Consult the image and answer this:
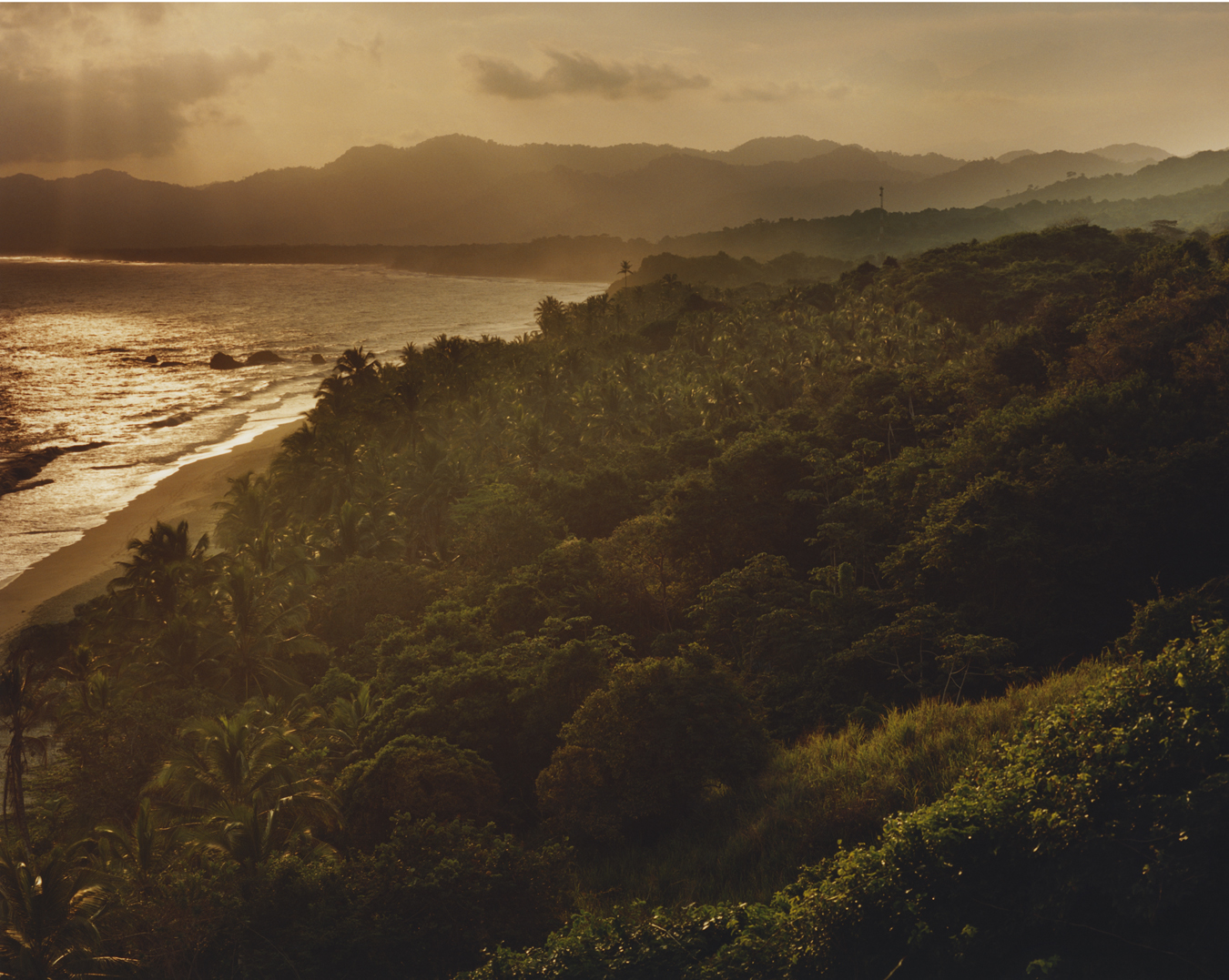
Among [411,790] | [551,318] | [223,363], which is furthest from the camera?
[223,363]

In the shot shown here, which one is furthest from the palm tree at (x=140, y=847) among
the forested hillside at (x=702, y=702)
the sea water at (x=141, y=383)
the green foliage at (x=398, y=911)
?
the sea water at (x=141, y=383)

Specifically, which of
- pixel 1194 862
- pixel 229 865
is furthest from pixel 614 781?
pixel 1194 862

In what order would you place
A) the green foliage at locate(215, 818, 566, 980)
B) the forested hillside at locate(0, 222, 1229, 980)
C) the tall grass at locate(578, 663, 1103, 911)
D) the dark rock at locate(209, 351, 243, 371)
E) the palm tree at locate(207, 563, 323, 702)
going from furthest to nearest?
the dark rock at locate(209, 351, 243, 371) < the palm tree at locate(207, 563, 323, 702) < the tall grass at locate(578, 663, 1103, 911) < the green foliage at locate(215, 818, 566, 980) < the forested hillside at locate(0, 222, 1229, 980)

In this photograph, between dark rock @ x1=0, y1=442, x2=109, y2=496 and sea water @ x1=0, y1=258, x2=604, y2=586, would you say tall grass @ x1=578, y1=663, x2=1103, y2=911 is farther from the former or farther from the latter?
dark rock @ x1=0, y1=442, x2=109, y2=496

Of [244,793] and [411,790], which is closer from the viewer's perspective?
[411,790]

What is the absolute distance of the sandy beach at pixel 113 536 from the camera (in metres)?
44.6

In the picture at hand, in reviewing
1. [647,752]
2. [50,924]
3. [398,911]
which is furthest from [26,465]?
[398,911]

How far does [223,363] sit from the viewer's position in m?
119

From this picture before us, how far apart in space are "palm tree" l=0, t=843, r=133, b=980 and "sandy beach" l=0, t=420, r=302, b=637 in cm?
3106

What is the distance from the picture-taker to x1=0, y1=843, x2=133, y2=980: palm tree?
15.0m

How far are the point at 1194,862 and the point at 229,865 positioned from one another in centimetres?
1622

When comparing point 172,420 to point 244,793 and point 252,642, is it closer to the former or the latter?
point 252,642

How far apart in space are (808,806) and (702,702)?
4.84m

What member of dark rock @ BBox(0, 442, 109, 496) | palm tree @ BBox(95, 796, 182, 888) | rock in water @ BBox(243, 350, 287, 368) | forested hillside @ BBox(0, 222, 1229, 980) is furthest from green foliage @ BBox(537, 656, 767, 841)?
rock in water @ BBox(243, 350, 287, 368)
